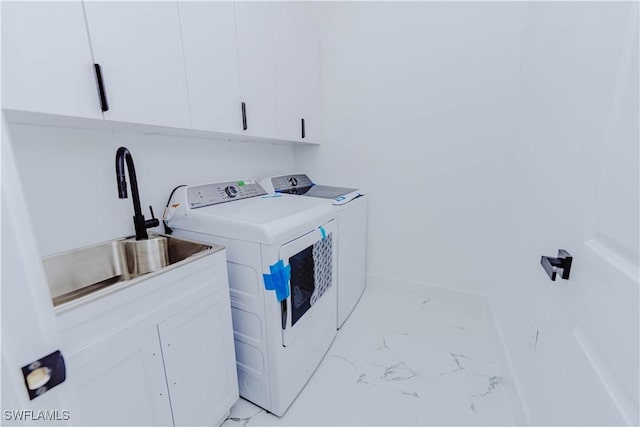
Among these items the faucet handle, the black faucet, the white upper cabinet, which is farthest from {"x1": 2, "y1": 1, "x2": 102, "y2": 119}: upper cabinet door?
the white upper cabinet

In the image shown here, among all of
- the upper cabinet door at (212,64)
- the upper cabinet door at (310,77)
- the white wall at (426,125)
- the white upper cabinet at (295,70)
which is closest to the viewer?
the upper cabinet door at (212,64)

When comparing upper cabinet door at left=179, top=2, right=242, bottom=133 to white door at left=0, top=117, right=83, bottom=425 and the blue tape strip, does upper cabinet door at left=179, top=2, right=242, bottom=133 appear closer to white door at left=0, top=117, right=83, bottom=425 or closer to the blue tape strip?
the blue tape strip

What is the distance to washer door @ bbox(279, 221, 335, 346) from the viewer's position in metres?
1.36

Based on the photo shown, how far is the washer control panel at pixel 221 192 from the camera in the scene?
63.5 inches

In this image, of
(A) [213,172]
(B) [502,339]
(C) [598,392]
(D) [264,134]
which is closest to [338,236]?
(D) [264,134]

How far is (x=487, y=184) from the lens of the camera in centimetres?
222

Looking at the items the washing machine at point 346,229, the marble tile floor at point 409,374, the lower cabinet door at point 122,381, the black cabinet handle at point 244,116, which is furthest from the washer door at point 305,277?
the black cabinet handle at point 244,116

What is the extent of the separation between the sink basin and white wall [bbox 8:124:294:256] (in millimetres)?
54

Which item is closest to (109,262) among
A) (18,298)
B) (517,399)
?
(18,298)

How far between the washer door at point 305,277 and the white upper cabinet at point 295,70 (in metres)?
0.93

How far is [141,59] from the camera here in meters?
1.14

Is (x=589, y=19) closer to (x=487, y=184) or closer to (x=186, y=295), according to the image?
(x=487, y=184)

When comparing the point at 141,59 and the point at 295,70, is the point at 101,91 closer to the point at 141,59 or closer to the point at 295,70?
the point at 141,59

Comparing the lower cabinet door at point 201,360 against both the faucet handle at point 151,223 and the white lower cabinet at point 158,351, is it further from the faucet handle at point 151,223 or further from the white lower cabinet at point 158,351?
the faucet handle at point 151,223
